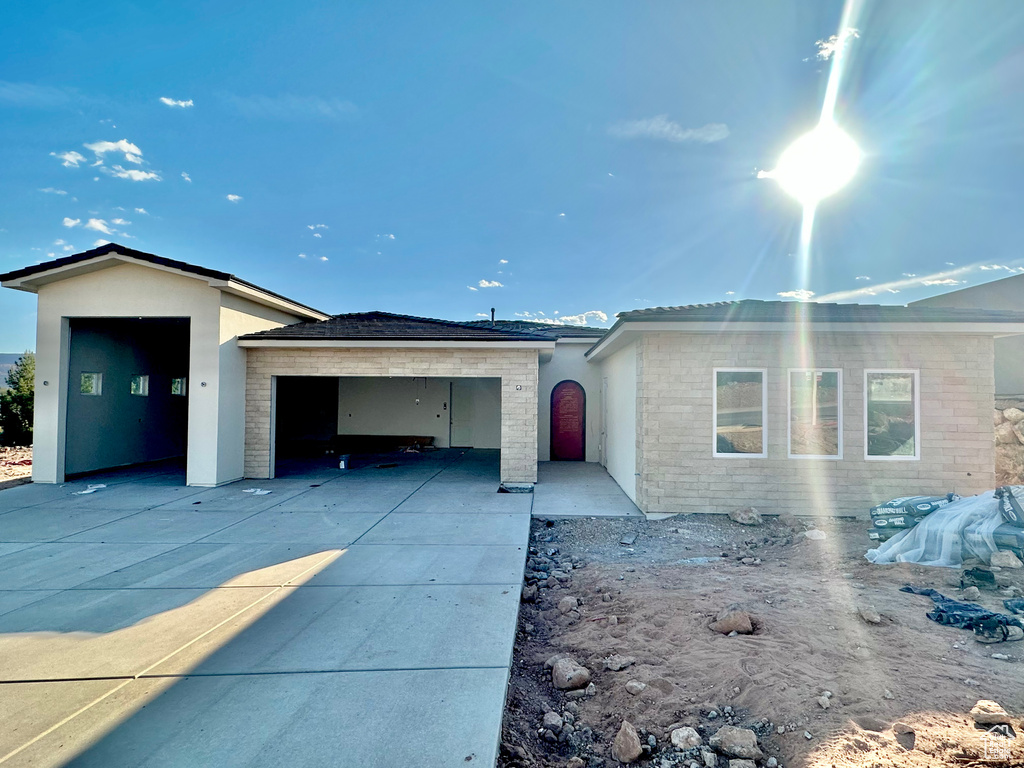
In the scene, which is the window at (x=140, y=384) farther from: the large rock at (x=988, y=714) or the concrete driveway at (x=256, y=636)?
the large rock at (x=988, y=714)

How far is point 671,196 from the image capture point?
12.0 m

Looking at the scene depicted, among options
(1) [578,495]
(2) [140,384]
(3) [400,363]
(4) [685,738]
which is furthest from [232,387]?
(4) [685,738]

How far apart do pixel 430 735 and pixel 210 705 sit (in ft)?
4.60

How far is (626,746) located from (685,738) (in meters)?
0.33

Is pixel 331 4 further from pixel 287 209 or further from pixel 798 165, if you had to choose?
pixel 798 165

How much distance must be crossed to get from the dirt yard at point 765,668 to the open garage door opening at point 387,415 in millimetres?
11150

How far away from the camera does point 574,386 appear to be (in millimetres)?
13711

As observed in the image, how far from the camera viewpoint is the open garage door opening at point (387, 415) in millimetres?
16297

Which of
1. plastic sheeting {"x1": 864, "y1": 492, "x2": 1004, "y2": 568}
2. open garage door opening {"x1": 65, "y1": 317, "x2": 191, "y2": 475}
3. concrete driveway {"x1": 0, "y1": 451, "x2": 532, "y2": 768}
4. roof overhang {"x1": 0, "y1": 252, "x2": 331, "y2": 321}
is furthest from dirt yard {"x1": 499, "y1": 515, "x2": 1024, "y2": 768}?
open garage door opening {"x1": 65, "y1": 317, "x2": 191, "y2": 475}

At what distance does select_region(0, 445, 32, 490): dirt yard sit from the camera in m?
10.1

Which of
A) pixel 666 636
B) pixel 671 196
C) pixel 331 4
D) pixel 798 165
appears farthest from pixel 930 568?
pixel 331 4

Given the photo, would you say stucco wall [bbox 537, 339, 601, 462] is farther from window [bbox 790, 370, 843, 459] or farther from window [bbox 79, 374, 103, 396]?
window [bbox 79, 374, 103, 396]

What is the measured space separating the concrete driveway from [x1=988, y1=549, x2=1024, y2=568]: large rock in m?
4.98

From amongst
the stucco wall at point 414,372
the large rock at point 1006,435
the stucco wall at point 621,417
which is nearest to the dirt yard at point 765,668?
the stucco wall at point 621,417
